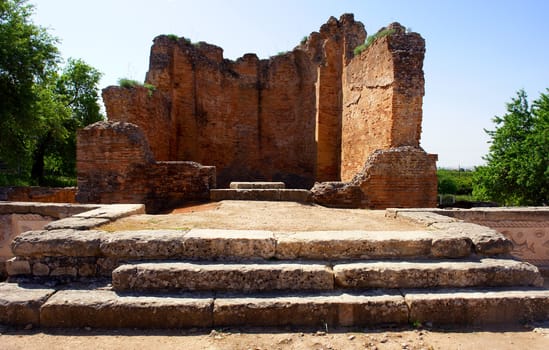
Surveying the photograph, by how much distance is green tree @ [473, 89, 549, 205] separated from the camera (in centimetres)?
1370

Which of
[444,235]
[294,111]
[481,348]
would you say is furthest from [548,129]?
[481,348]

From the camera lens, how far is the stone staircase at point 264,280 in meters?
2.70

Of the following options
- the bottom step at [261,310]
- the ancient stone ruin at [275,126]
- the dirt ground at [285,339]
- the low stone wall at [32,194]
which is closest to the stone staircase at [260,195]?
the ancient stone ruin at [275,126]

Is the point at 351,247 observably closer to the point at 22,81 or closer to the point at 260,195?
the point at 260,195

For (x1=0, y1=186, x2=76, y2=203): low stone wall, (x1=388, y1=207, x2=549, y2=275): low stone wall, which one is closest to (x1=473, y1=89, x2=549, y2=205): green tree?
(x1=388, y1=207, x2=549, y2=275): low stone wall

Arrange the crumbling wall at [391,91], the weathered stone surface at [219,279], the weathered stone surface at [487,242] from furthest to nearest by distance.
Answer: the crumbling wall at [391,91]
the weathered stone surface at [487,242]
the weathered stone surface at [219,279]

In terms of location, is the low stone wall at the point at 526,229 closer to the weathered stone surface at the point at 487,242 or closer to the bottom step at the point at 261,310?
the weathered stone surface at the point at 487,242

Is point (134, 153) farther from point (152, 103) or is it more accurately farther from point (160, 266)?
point (160, 266)

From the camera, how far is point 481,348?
2447 mm

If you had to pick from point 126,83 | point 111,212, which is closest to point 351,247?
point 111,212

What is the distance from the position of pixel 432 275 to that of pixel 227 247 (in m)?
1.93

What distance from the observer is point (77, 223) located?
3764 millimetres

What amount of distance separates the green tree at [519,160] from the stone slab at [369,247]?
13.0 metres

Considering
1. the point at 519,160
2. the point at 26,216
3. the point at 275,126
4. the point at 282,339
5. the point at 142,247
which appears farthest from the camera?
the point at 275,126
